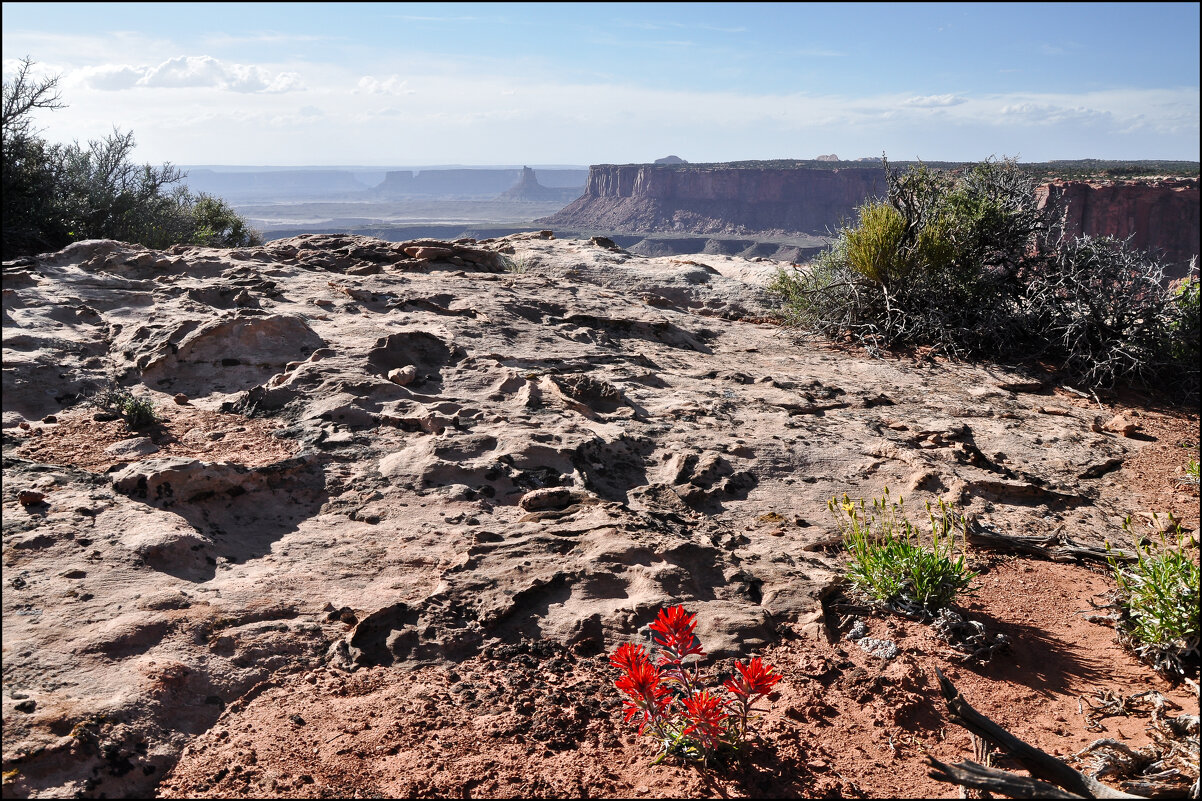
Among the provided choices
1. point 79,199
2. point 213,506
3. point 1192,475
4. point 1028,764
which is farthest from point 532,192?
point 1028,764

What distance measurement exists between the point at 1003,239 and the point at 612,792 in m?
7.19

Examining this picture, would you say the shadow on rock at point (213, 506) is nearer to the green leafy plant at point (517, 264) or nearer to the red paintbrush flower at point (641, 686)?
the red paintbrush flower at point (641, 686)

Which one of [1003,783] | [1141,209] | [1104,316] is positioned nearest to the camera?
[1003,783]

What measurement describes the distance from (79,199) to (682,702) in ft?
33.1

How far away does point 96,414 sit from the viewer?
12.6ft

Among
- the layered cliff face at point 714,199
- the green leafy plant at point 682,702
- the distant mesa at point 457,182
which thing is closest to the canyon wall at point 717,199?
the layered cliff face at point 714,199

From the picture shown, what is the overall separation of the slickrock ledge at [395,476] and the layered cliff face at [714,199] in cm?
5179

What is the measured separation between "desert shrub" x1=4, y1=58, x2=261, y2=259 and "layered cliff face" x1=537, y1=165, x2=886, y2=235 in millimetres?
49266

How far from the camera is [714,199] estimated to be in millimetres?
69875

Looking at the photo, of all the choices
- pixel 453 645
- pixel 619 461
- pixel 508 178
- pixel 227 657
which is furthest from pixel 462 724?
pixel 508 178

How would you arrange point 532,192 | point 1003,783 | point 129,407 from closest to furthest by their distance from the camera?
point 1003,783
point 129,407
point 532,192

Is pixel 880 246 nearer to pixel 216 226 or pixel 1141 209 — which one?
pixel 216 226

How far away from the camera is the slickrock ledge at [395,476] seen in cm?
251

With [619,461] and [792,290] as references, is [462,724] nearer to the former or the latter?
[619,461]
